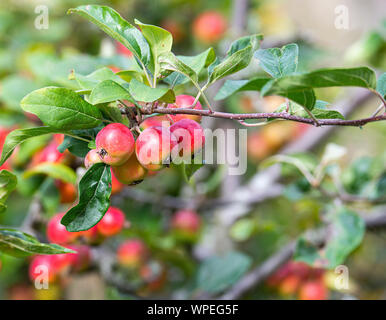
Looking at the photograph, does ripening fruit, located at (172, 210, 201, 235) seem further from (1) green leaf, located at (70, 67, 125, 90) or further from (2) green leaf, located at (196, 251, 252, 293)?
(1) green leaf, located at (70, 67, 125, 90)

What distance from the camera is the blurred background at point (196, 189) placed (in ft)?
3.07

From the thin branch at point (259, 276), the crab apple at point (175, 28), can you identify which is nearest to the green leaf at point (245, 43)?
the thin branch at point (259, 276)

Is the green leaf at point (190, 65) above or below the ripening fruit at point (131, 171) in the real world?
above

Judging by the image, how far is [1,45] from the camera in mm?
1309

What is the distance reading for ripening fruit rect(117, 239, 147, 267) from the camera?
1142mm

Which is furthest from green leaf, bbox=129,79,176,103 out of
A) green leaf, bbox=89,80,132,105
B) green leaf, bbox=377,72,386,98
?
green leaf, bbox=377,72,386,98

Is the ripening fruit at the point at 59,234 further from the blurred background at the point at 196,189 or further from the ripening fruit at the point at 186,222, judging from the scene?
the ripening fruit at the point at 186,222

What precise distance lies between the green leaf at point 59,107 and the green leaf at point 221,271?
714mm

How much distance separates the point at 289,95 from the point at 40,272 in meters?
0.70

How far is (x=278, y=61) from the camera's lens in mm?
478
